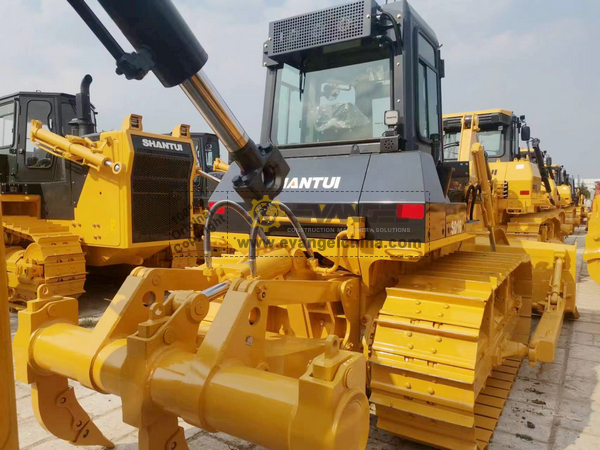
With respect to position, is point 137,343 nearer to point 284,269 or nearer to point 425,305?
point 284,269

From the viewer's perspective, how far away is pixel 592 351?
506 centimetres

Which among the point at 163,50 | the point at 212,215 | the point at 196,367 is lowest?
the point at 196,367

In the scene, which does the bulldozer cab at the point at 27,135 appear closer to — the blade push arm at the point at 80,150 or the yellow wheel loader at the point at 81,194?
the yellow wheel loader at the point at 81,194

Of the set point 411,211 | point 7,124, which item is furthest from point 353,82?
point 7,124

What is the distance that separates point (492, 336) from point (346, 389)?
73.6 inches

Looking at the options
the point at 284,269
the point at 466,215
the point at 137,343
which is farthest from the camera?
the point at 466,215

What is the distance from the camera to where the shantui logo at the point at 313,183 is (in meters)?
3.26

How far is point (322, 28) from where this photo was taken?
3.53m

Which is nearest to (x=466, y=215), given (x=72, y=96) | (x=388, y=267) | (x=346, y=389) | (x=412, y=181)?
(x=388, y=267)

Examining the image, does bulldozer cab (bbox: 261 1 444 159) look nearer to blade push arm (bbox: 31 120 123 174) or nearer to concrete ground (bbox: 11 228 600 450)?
concrete ground (bbox: 11 228 600 450)

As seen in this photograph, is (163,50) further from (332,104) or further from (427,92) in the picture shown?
(427,92)

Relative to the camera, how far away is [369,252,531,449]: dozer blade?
8.27ft

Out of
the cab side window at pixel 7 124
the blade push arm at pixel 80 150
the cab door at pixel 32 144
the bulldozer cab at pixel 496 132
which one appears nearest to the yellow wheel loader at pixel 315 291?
the blade push arm at pixel 80 150

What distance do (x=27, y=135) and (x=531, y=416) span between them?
767cm
